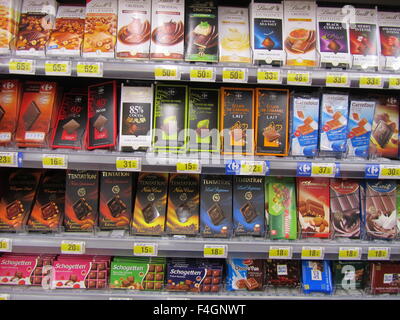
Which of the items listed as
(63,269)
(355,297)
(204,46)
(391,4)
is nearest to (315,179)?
(355,297)

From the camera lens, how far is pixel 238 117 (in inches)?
71.9

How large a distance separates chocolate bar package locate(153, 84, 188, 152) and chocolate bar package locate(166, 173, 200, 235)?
25cm

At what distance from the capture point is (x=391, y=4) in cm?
200

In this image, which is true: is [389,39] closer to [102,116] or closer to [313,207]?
[313,207]

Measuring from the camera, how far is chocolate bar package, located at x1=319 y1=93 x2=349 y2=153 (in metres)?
1.83

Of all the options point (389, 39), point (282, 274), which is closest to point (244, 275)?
point (282, 274)

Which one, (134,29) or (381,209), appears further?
(381,209)

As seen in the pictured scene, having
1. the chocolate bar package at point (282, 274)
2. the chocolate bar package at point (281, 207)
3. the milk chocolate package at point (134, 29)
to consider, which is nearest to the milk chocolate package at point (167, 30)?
the milk chocolate package at point (134, 29)

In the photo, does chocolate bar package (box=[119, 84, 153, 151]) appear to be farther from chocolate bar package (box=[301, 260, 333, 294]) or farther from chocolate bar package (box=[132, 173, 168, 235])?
chocolate bar package (box=[301, 260, 333, 294])

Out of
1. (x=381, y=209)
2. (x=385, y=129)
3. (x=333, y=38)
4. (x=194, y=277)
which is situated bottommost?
(x=194, y=277)

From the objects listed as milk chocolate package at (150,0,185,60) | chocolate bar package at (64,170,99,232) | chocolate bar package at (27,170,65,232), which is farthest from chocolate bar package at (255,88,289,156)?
chocolate bar package at (27,170,65,232)

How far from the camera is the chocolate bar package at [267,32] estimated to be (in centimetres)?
173

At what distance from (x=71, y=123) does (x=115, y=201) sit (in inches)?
21.2

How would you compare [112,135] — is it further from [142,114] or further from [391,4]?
[391,4]
